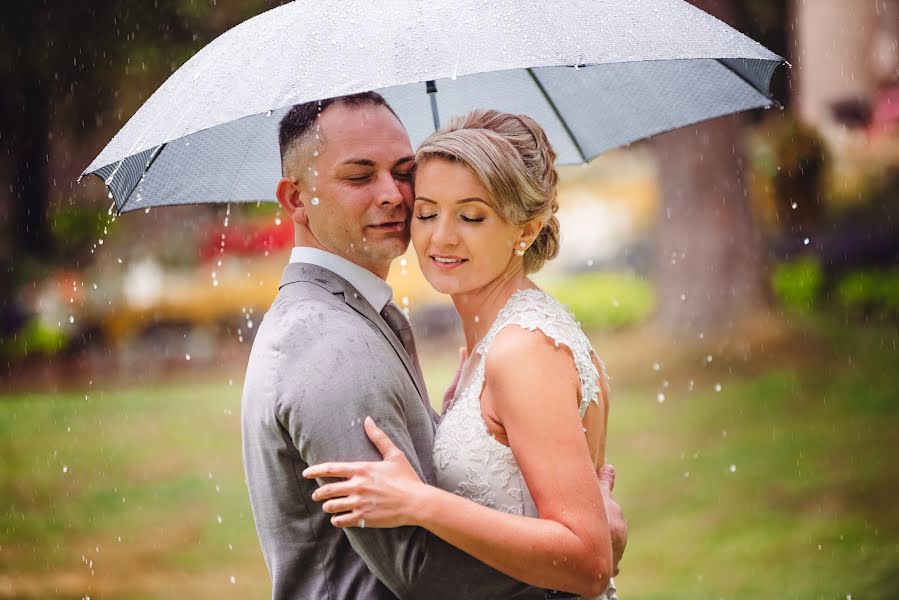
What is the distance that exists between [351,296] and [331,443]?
0.57 metres

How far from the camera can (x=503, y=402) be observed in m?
2.78

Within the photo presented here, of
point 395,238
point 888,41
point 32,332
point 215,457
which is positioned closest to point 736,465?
point 215,457

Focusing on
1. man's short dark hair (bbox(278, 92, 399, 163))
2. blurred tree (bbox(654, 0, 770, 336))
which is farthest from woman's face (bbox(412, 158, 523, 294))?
blurred tree (bbox(654, 0, 770, 336))

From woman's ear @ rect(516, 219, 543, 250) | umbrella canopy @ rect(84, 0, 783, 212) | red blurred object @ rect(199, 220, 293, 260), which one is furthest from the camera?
red blurred object @ rect(199, 220, 293, 260)

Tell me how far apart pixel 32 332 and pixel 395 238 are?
45.0 feet

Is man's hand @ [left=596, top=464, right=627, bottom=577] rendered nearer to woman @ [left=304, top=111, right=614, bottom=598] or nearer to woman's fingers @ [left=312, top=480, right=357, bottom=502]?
woman @ [left=304, top=111, right=614, bottom=598]

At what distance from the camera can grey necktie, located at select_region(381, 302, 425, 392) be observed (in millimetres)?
3277

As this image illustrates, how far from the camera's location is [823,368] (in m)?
12.2

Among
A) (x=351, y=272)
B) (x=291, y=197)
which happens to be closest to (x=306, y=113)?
(x=291, y=197)

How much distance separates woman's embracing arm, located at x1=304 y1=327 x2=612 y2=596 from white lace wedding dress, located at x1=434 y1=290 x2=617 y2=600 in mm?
72

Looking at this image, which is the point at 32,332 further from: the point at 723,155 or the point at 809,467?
the point at 809,467

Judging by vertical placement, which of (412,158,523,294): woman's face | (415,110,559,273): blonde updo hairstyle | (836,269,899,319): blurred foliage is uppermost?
(836,269,899,319): blurred foliage

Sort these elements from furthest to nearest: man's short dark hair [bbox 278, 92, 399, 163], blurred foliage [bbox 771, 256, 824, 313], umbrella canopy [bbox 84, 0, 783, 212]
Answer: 1. blurred foliage [bbox 771, 256, 824, 313]
2. man's short dark hair [bbox 278, 92, 399, 163]
3. umbrella canopy [bbox 84, 0, 783, 212]

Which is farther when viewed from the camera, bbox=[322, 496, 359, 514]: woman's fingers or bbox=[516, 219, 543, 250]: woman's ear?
bbox=[516, 219, 543, 250]: woman's ear
